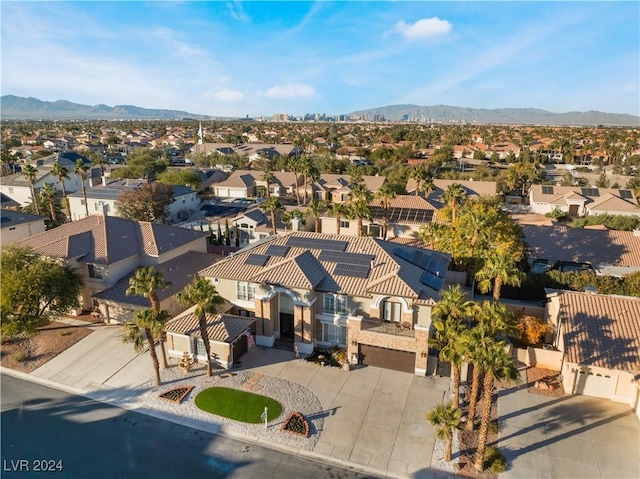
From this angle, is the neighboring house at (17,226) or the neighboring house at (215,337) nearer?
the neighboring house at (215,337)

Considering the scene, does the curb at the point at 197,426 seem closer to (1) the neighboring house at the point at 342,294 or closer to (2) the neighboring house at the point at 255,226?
(1) the neighboring house at the point at 342,294

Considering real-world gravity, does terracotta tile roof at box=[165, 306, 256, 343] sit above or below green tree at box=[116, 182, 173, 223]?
below

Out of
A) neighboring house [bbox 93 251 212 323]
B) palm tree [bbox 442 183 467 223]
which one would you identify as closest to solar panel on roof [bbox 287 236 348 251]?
neighboring house [bbox 93 251 212 323]

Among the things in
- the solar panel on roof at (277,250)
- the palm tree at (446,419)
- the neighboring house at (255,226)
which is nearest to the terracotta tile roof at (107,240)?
the solar panel on roof at (277,250)

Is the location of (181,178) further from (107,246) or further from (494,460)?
(494,460)

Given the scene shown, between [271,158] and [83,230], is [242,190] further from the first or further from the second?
[83,230]

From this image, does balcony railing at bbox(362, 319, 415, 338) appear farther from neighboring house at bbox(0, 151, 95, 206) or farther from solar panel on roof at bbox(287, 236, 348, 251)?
neighboring house at bbox(0, 151, 95, 206)

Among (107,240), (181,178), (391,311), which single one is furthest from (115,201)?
Result: (391,311)
